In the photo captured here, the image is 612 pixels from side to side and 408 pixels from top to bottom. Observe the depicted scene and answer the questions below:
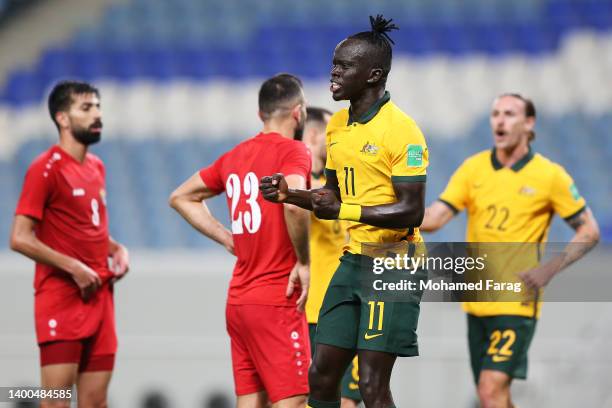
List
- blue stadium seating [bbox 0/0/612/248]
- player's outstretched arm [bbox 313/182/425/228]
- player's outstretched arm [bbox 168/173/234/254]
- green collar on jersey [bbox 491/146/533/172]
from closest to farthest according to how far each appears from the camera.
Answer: player's outstretched arm [bbox 313/182/425/228] < player's outstretched arm [bbox 168/173/234/254] < green collar on jersey [bbox 491/146/533/172] < blue stadium seating [bbox 0/0/612/248]

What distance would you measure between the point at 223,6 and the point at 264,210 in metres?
7.21

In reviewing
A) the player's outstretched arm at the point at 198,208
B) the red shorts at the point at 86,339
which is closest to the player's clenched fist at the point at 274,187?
the player's outstretched arm at the point at 198,208

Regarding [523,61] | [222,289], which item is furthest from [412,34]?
[222,289]

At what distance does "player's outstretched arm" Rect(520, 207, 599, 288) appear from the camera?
686 centimetres

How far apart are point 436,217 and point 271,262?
195cm

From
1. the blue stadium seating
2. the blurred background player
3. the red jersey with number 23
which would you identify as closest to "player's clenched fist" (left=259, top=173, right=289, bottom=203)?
the red jersey with number 23

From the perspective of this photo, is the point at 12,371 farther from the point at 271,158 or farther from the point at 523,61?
the point at 523,61

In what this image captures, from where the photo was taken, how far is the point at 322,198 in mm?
4945

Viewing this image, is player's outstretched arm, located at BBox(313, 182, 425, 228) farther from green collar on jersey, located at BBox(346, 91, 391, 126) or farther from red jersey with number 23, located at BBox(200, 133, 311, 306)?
red jersey with number 23, located at BBox(200, 133, 311, 306)

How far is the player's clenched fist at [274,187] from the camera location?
15.9ft

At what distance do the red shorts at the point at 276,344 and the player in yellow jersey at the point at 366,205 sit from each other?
48cm

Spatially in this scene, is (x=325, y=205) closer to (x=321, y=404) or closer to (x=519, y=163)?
(x=321, y=404)

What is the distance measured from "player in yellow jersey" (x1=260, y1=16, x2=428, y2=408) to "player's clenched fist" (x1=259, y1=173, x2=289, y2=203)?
22 mm

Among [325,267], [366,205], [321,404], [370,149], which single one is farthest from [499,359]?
[370,149]
